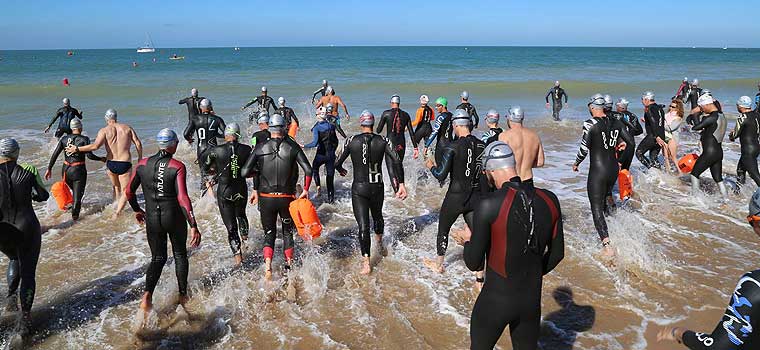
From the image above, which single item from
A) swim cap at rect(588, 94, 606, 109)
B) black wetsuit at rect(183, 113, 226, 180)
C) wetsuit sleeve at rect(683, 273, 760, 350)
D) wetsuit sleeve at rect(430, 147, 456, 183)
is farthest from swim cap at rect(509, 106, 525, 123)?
black wetsuit at rect(183, 113, 226, 180)

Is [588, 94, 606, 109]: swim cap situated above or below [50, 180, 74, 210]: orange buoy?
above

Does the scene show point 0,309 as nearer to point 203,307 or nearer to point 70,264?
point 70,264

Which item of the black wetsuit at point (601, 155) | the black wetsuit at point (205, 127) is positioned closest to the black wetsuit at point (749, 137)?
the black wetsuit at point (601, 155)

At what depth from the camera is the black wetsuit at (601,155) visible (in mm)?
6278

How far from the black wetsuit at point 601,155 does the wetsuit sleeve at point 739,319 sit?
13.7 ft

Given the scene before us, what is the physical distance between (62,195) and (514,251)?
7.64 m

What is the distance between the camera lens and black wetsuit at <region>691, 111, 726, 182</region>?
8.00 m

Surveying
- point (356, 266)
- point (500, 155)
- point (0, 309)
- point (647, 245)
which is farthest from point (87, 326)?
point (647, 245)

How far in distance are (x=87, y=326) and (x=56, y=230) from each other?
349 cm

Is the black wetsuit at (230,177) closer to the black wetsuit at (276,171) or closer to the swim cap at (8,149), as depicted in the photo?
the black wetsuit at (276,171)

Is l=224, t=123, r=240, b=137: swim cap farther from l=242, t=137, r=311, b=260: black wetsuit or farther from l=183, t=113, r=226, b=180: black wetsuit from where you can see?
l=183, t=113, r=226, b=180: black wetsuit

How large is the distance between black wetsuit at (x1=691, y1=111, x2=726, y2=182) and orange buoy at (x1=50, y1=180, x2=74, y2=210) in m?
9.81

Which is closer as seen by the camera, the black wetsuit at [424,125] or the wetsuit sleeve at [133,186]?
the wetsuit sleeve at [133,186]

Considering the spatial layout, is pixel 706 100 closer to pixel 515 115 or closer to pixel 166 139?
pixel 515 115
